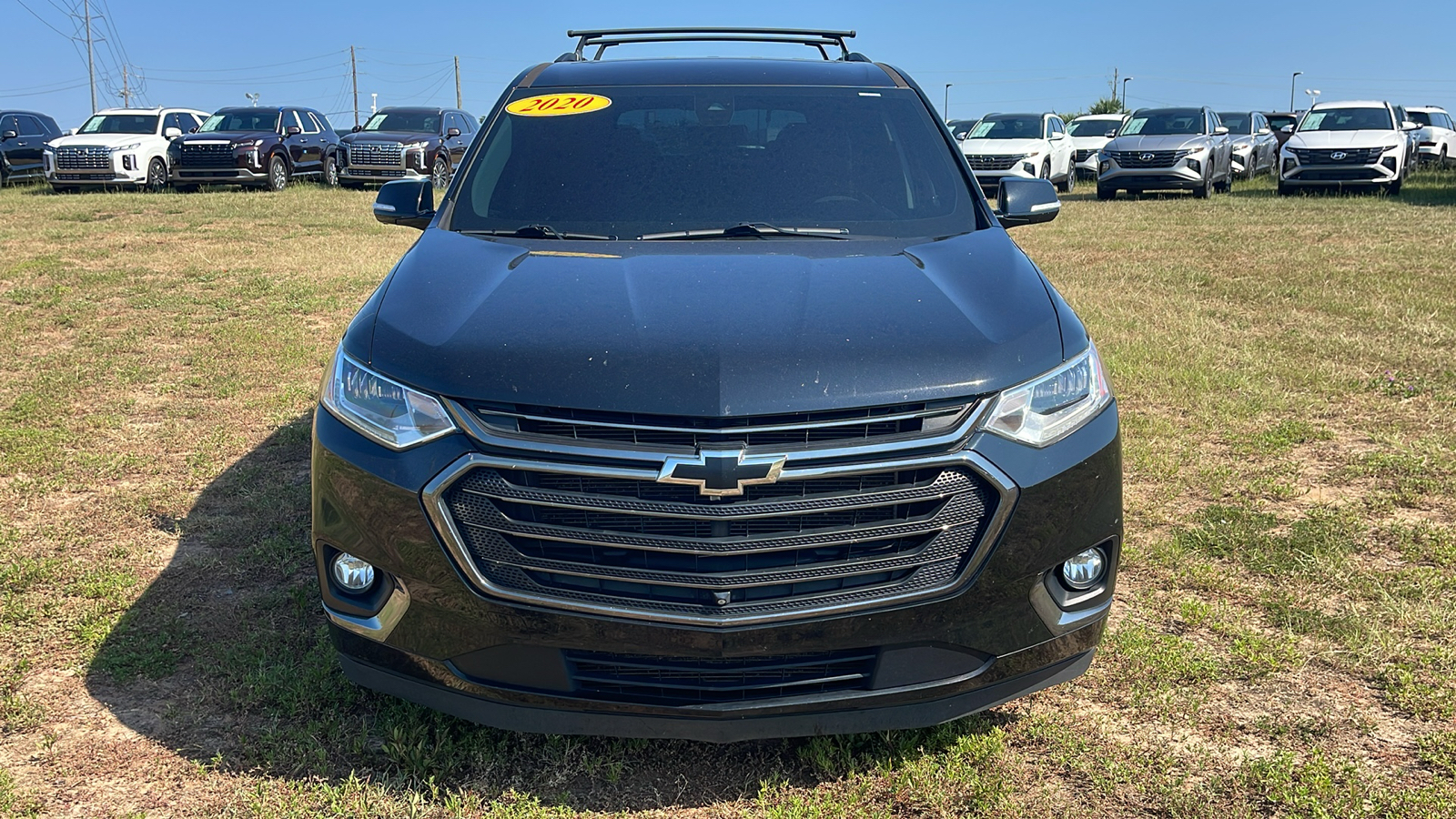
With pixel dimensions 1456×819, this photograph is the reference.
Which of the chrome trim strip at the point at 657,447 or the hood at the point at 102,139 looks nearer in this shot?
the chrome trim strip at the point at 657,447

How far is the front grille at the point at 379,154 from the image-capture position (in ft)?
69.0

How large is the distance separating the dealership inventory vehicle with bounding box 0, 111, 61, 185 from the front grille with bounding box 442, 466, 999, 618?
24672 mm

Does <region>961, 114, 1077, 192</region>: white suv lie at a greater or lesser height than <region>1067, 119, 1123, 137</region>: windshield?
lesser

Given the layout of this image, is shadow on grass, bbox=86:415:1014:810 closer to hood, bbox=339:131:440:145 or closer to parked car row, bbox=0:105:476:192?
parked car row, bbox=0:105:476:192

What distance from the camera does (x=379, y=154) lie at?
21078mm

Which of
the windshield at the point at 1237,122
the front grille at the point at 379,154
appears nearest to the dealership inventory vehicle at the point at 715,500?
the front grille at the point at 379,154

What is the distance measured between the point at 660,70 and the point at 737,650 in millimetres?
2477

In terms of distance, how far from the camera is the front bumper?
8.05 ft

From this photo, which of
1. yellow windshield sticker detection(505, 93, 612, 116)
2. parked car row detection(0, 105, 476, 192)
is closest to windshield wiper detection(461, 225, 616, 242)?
yellow windshield sticker detection(505, 93, 612, 116)

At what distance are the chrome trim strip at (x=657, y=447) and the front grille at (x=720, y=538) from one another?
0.05m

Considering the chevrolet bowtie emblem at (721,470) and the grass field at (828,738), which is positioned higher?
the chevrolet bowtie emblem at (721,470)

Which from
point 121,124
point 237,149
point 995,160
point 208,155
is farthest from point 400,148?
point 995,160

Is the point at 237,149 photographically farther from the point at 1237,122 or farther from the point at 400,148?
the point at 1237,122

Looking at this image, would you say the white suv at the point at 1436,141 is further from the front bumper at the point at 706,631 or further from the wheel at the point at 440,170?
the front bumper at the point at 706,631
